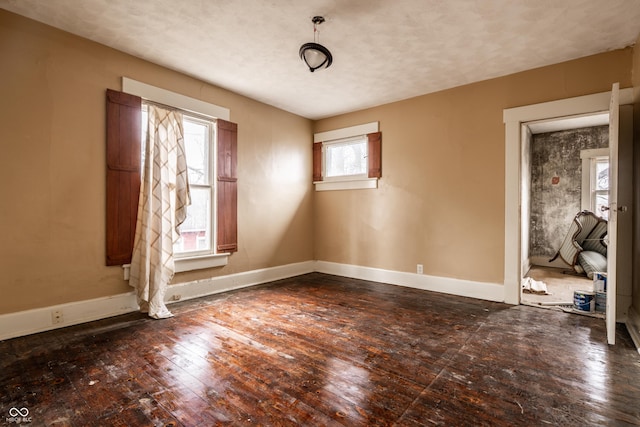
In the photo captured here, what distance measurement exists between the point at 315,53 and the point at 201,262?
2.75 metres

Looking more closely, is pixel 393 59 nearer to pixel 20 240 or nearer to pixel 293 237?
pixel 293 237

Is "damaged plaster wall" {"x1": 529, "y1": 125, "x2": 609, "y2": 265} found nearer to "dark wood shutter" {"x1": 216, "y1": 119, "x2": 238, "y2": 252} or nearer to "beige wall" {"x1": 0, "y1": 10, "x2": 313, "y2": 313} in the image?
"dark wood shutter" {"x1": 216, "y1": 119, "x2": 238, "y2": 252}

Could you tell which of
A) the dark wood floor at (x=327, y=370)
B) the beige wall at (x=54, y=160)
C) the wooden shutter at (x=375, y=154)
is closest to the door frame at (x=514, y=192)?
the dark wood floor at (x=327, y=370)

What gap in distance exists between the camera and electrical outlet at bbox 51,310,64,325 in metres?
2.67

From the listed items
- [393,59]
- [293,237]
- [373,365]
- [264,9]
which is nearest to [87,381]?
[373,365]

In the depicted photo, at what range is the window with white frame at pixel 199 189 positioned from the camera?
3.71m

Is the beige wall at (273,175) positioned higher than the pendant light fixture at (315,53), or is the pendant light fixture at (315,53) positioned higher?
the pendant light fixture at (315,53)

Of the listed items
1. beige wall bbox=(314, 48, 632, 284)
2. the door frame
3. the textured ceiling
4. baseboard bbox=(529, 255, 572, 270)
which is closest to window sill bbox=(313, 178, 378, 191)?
beige wall bbox=(314, 48, 632, 284)

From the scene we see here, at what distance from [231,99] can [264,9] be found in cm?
188

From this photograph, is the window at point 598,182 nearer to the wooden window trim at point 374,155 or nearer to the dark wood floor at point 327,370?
the dark wood floor at point 327,370

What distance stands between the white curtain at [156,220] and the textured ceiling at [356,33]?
0.83 m

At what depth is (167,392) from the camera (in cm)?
177

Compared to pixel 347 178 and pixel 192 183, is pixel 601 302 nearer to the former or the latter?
pixel 347 178

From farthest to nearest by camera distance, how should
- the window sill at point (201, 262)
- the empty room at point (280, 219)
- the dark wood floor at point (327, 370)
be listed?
the window sill at point (201, 262) → the empty room at point (280, 219) → the dark wood floor at point (327, 370)
